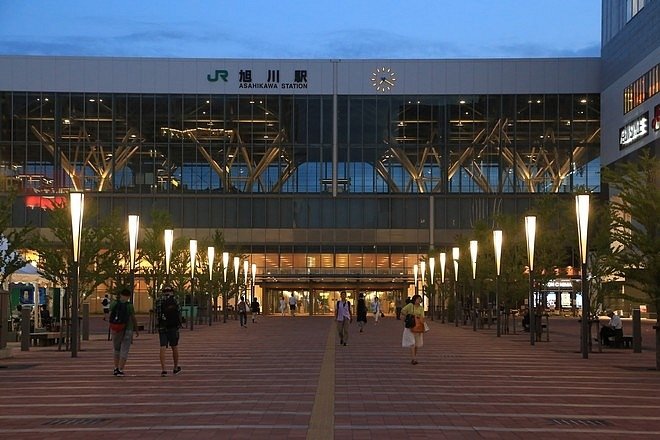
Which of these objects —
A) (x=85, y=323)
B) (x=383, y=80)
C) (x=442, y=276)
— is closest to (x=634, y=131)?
(x=442, y=276)

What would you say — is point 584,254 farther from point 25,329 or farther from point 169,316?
point 25,329

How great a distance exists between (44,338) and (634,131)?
5247 centimetres

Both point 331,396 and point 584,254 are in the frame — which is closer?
point 331,396

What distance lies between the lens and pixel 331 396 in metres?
18.4

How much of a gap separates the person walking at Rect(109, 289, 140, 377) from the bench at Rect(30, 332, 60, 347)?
11876 mm

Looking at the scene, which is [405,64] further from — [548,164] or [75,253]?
Result: [75,253]

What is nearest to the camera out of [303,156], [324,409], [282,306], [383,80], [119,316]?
[324,409]

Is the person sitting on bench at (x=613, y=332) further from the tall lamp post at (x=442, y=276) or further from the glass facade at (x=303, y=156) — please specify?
the glass facade at (x=303, y=156)

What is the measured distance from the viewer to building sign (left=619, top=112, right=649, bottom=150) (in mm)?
74750

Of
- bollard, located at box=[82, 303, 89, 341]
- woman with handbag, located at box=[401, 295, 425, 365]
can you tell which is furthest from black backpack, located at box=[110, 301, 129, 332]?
bollard, located at box=[82, 303, 89, 341]

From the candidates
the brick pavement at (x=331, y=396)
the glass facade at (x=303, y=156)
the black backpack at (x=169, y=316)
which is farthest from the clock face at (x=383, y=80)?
the black backpack at (x=169, y=316)

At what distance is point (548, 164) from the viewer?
8894cm

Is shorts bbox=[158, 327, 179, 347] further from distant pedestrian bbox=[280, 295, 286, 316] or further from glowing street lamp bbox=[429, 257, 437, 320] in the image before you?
distant pedestrian bbox=[280, 295, 286, 316]

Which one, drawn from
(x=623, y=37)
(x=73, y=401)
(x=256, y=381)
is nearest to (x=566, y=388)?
(x=256, y=381)
